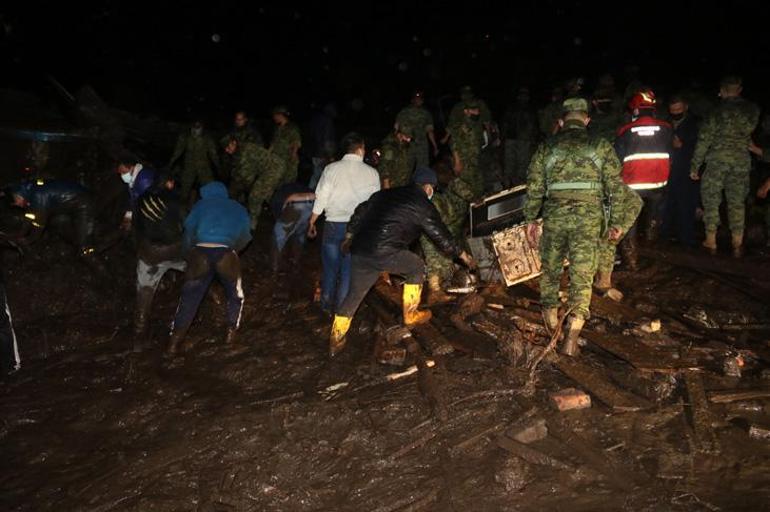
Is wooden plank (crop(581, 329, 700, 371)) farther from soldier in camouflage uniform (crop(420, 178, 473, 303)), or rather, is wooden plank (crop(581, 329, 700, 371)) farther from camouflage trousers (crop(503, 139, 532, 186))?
camouflage trousers (crop(503, 139, 532, 186))

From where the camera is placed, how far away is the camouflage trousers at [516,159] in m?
11.3

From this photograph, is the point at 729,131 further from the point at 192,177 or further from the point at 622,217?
the point at 192,177

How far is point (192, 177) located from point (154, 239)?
13.8 feet

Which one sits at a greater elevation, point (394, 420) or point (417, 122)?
point (417, 122)

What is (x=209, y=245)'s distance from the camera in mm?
6168

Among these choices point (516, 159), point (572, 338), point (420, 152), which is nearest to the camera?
point (572, 338)

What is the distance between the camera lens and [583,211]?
5.15m

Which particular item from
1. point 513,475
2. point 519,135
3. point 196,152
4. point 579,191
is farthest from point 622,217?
point 196,152

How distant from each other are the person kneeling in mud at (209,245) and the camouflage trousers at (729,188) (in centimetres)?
603

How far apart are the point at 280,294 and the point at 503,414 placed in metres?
4.38

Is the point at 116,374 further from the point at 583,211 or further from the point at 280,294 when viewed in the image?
the point at 583,211

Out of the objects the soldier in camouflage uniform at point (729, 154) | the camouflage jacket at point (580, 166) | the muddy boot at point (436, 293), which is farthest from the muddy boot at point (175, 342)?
the soldier in camouflage uniform at point (729, 154)

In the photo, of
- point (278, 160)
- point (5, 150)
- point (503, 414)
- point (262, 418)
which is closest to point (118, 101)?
point (5, 150)

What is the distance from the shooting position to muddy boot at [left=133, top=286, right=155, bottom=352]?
22.2 feet
